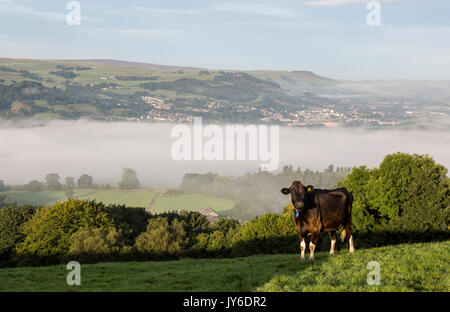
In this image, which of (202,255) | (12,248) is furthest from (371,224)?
(12,248)

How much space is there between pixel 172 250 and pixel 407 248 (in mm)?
51339

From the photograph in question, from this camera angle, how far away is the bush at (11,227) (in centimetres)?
7131

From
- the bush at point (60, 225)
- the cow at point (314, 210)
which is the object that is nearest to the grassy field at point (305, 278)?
the cow at point (314, 210)

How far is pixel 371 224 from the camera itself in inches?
2315

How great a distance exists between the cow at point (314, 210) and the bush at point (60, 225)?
46.2 meters

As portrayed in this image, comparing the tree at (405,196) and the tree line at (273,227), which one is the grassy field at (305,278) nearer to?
the tree line at (273,227)

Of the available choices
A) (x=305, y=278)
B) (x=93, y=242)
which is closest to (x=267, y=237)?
(x=93, y=242)

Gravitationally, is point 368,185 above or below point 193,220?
above

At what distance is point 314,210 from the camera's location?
2141cm

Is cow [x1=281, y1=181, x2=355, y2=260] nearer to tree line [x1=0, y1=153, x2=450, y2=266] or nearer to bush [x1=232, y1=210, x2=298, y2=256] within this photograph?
tree line [x1=0, y1=153, x2=450, y2=266]

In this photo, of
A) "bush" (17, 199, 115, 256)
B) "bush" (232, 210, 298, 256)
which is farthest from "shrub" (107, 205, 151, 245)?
"bush" (232, 210, 298, 256)

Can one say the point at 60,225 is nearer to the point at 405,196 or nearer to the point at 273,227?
the point at 273,227
